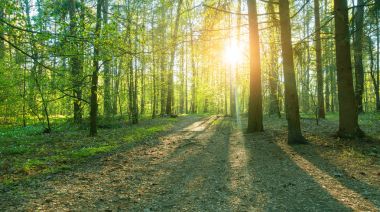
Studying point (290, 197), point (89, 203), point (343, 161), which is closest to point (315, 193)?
point (290, 197)

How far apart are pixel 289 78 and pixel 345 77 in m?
1.89

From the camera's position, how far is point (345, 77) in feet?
32.9

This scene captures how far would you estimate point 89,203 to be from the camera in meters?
5.01

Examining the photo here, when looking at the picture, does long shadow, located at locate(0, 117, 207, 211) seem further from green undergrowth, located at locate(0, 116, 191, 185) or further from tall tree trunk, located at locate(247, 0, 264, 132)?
tall tree trunk, located at locate(247, 0, 264, 132)

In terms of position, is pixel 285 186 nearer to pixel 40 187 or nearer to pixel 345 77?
pixel 40 187

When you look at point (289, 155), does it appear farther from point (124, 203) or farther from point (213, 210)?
point (124, 203)

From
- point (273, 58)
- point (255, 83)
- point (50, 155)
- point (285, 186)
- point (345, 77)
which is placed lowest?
point (285, 186)

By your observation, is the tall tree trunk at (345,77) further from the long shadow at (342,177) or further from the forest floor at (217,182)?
the long shadow at (342,177)

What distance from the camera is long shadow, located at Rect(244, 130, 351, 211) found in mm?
4707

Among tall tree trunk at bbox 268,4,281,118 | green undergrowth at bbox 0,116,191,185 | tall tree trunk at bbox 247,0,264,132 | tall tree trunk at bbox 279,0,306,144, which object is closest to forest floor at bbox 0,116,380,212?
green undergrowth at bbox 0,116,191,185

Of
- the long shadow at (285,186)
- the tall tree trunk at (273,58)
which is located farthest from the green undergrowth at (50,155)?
the tall tree trunk at (273,58)

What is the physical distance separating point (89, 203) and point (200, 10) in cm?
982

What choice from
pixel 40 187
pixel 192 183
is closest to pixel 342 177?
pixel 192 183

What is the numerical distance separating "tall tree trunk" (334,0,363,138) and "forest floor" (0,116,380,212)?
0.71 metres
